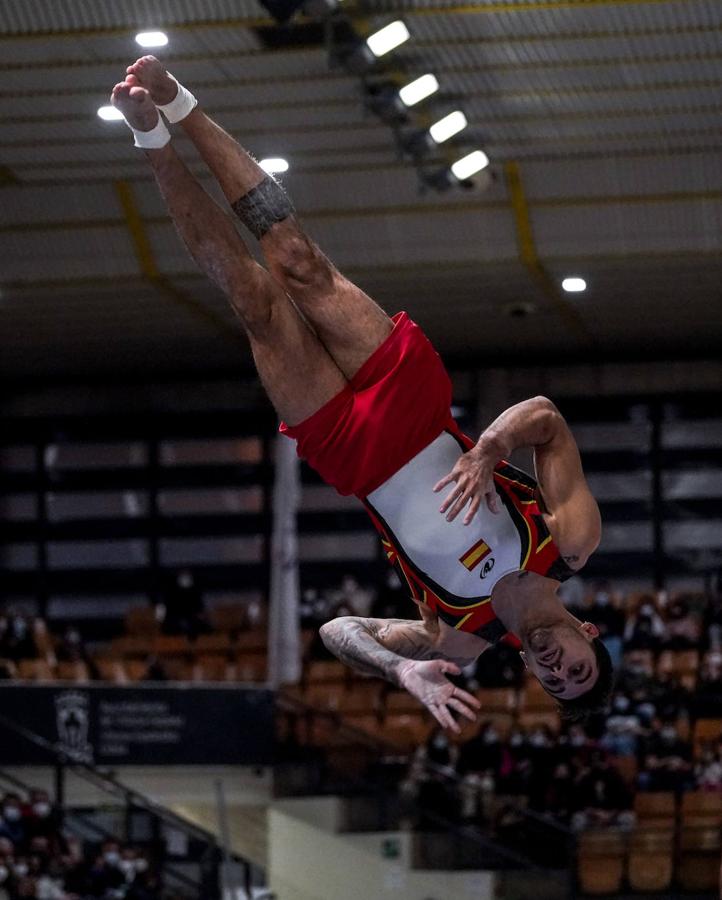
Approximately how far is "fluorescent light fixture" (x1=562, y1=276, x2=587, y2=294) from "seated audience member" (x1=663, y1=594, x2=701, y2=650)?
440 centimetres

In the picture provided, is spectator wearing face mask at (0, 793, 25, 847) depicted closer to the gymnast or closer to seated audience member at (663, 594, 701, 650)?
seated audience member at (663, 594, 701, 650)

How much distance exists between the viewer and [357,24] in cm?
1193

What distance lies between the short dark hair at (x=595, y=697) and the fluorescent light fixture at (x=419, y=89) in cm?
744

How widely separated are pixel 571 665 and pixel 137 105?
255 centimetres

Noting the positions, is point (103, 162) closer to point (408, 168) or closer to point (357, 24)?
point (408, 168)

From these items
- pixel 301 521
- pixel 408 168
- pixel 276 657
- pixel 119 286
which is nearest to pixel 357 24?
pixel 408 168

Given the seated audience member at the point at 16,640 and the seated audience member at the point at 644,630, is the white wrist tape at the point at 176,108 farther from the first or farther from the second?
the seated audience member at the point at 16,640

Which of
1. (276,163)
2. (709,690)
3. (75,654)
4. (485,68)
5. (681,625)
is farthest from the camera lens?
(75,654)

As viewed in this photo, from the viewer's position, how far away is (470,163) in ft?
47.0

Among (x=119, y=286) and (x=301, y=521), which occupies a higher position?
(x=119, y=286)

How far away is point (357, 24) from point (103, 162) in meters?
4.03

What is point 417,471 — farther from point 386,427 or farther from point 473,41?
point 473,41

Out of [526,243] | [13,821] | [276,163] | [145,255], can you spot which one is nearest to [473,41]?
[276,163]

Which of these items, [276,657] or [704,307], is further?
[704,307]
